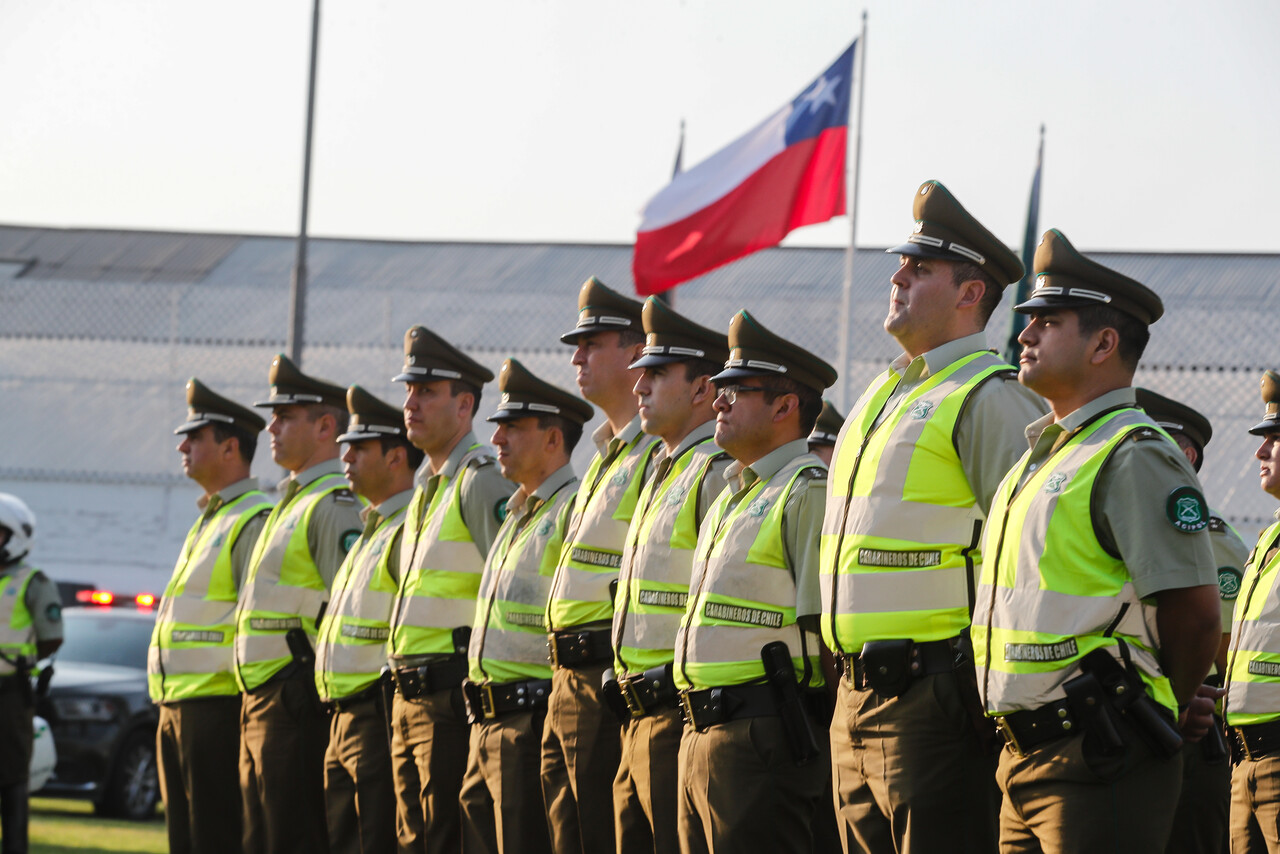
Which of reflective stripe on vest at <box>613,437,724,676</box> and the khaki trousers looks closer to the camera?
the khaki trousers

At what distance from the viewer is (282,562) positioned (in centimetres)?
777

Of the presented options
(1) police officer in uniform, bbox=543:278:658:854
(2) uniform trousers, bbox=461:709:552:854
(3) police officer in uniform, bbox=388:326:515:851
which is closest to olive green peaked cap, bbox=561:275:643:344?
(1) police officer in uniform, bbox=543:278:658:854

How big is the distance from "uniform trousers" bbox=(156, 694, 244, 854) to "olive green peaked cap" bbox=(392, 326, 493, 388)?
1949 millimetres

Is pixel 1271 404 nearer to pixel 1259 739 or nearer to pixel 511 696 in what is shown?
pixel 1259 739

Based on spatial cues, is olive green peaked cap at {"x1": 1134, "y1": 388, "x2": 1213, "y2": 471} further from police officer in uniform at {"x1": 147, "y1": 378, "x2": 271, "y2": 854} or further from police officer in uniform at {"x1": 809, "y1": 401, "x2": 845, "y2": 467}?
police officer in uniform at {"x1": 147, "y1": 378, "x2": 271, "y2": 854}

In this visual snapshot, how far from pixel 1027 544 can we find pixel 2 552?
810 centimetres

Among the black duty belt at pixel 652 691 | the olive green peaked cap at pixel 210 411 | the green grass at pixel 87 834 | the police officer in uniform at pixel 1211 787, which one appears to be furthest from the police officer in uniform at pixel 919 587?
the green grass at pixel 87 834

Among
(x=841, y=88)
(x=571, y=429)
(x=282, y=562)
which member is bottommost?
(x=282, y=562)

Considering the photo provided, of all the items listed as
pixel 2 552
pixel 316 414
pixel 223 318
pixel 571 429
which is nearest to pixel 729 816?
pixel 571 429

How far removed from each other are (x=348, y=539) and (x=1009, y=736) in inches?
179

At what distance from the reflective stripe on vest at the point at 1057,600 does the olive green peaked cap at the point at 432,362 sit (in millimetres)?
3874

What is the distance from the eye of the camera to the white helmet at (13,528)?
1026cm

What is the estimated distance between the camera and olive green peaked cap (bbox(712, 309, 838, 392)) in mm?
5375

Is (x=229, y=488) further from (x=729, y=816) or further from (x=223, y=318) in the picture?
(x=223, y=318)
